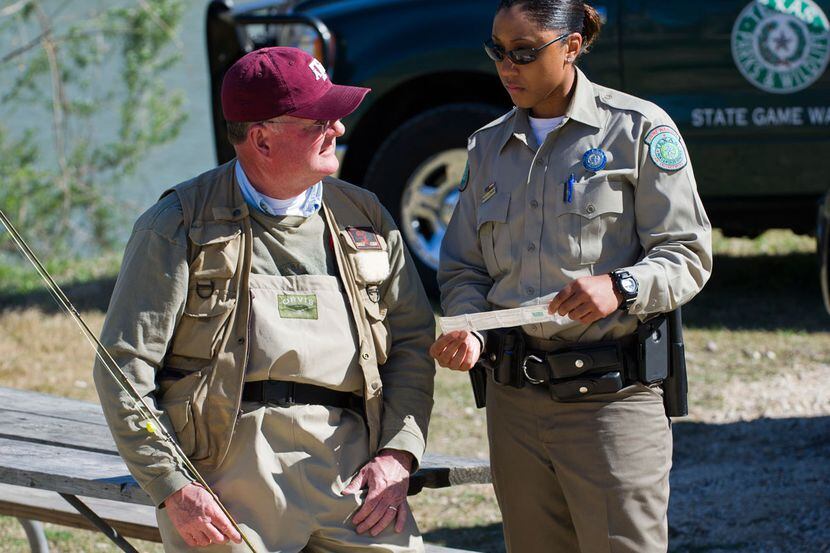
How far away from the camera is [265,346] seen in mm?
2703

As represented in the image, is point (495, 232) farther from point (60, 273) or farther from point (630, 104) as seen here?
point (60, 273)

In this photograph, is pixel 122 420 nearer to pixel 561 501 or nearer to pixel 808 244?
pixel 561 501

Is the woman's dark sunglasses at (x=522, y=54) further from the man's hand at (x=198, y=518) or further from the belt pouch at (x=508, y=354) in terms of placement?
the man's hand at (x=198, y=518)

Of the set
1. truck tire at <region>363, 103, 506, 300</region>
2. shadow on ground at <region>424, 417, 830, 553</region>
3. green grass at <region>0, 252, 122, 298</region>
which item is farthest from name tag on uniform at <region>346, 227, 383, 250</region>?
green grass at <region>0, 252, 122, 298</region>

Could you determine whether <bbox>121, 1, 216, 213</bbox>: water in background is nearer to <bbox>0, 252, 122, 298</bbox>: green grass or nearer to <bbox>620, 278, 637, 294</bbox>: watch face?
<bbox>0, 252, 122, 298</bbox>: green grass

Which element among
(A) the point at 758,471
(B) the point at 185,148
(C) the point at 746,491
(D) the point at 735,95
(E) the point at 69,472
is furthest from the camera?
(B) the point at 185,148

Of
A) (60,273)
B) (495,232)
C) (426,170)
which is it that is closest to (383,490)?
(495,232)

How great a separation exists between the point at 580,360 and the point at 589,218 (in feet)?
0.98

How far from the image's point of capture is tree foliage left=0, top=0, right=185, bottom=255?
913cm

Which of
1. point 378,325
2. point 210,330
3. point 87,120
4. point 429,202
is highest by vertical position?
point 210,330

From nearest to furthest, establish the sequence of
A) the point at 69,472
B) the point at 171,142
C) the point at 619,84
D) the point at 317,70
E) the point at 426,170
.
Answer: the point at 317,70, the point at 69,472, the point at 619,84, the point at 426,170, the point at 171,142

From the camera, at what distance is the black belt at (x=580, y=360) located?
2.72 m

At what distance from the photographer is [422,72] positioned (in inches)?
247

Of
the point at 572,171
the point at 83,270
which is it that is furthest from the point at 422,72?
the point at 572,171
